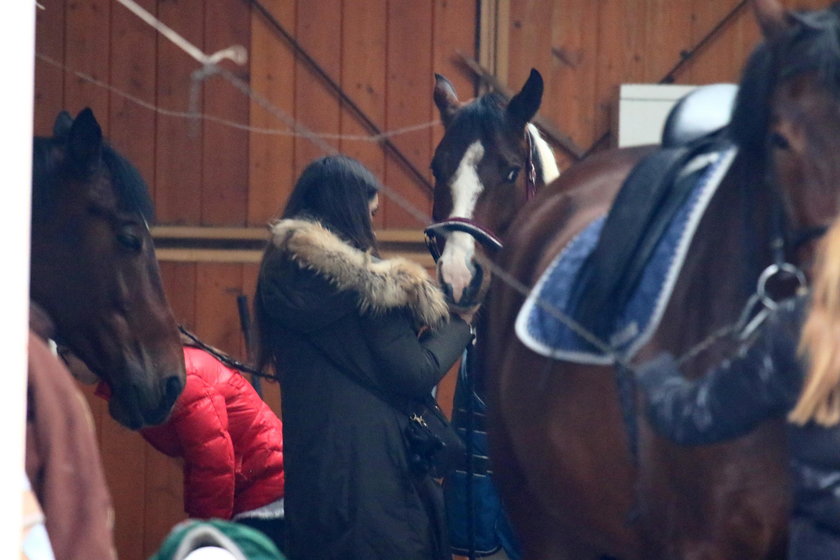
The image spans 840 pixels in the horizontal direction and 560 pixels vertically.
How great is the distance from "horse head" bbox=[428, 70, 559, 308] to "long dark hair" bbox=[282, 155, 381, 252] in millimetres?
245

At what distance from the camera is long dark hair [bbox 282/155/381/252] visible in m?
2.73

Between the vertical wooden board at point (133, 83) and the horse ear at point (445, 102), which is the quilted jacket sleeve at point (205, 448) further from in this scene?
the vertical wooden board at point (133, 83)

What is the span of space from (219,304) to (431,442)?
201 cm

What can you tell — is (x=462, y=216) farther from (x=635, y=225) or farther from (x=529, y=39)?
(x=529, y=39)

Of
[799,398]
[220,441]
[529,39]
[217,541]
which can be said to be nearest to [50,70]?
[529,39]

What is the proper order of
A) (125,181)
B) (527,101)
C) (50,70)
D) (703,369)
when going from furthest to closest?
(50,70)
(527,101)
(125,181)
(703,369)

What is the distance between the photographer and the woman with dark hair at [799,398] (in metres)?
1.50

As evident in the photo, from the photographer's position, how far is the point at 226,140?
180 inches

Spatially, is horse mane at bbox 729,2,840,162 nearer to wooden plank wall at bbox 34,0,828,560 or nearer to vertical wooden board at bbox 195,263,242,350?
wooden plank wall at bbox 34,0,828,560

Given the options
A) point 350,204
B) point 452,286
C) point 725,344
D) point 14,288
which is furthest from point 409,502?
point 14,288

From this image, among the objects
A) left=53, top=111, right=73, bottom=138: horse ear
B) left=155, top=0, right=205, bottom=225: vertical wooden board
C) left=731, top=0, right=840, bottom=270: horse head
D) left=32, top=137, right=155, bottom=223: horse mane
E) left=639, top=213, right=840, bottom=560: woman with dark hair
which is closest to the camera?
left=639, top=213, right=840, bottom=560: woman with dark hair

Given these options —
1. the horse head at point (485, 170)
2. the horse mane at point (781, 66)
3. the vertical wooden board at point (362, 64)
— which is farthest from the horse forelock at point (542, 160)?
the vertical wooden board at point (362, 64)

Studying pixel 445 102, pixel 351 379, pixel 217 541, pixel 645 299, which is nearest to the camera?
pixel 217 541


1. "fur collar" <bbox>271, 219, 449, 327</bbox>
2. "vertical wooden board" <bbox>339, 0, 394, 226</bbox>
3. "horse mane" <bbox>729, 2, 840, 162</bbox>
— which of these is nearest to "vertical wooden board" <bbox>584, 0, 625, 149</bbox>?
Answer: "vertical wooden board" <bbox>339, 0, 394, 226</bbox>
